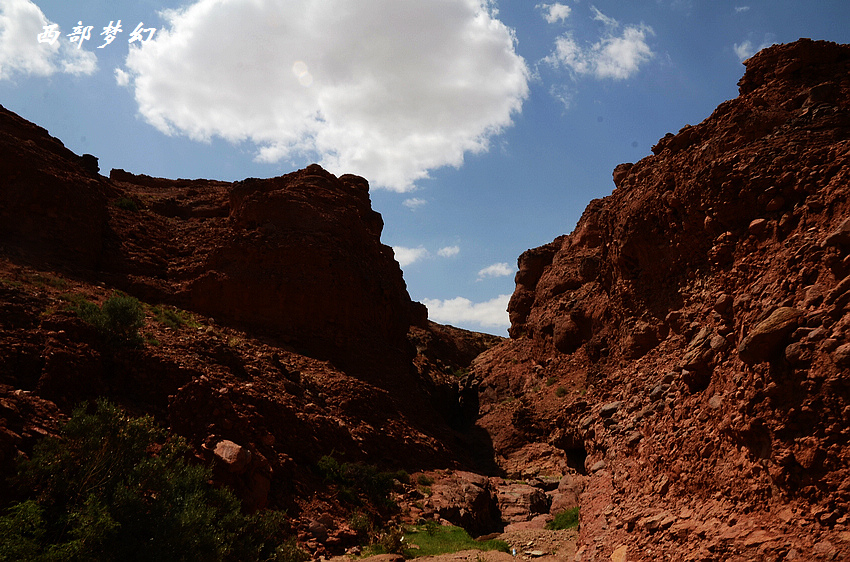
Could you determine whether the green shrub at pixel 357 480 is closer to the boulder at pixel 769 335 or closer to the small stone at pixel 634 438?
the small stone at pixel 634 438

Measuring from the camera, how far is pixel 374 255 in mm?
29766

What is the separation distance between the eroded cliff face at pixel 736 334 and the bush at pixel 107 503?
6.14 meters

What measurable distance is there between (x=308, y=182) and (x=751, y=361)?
83.4 ft

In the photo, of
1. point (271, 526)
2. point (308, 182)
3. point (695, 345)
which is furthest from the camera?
point (308, 182)

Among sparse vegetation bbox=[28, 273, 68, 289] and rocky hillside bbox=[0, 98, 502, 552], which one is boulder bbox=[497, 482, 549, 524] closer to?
rocky hillside bbox=[0, 98, 502, 552]

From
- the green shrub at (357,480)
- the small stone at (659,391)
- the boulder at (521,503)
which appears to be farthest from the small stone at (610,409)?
the green shrub at (357,480)

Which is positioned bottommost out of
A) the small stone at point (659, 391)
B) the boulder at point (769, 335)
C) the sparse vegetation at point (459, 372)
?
the small stone at point (659, 391)

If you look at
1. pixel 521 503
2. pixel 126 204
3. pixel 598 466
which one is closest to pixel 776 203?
pixel 598 466

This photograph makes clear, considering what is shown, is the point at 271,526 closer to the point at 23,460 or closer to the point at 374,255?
the point at 23,460

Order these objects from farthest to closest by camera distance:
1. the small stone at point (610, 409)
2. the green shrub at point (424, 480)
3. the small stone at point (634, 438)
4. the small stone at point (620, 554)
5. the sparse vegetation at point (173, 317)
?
the sparse vegetation at point (173, 317) → the green shrub at point (424, 480) → the small stone at point (610, 409) → the small stone at point (634, 438) → the small stone at point (620, 554)

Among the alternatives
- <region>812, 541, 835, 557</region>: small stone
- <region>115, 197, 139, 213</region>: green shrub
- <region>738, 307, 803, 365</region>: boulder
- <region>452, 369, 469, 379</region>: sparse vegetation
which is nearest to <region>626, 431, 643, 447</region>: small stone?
<region>738, 307, 803, 365</region>: boulder

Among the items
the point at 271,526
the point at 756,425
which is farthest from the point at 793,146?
the point at 271,526

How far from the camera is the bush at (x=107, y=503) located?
7297 mm

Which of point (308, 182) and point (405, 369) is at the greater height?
point (308, 182)
